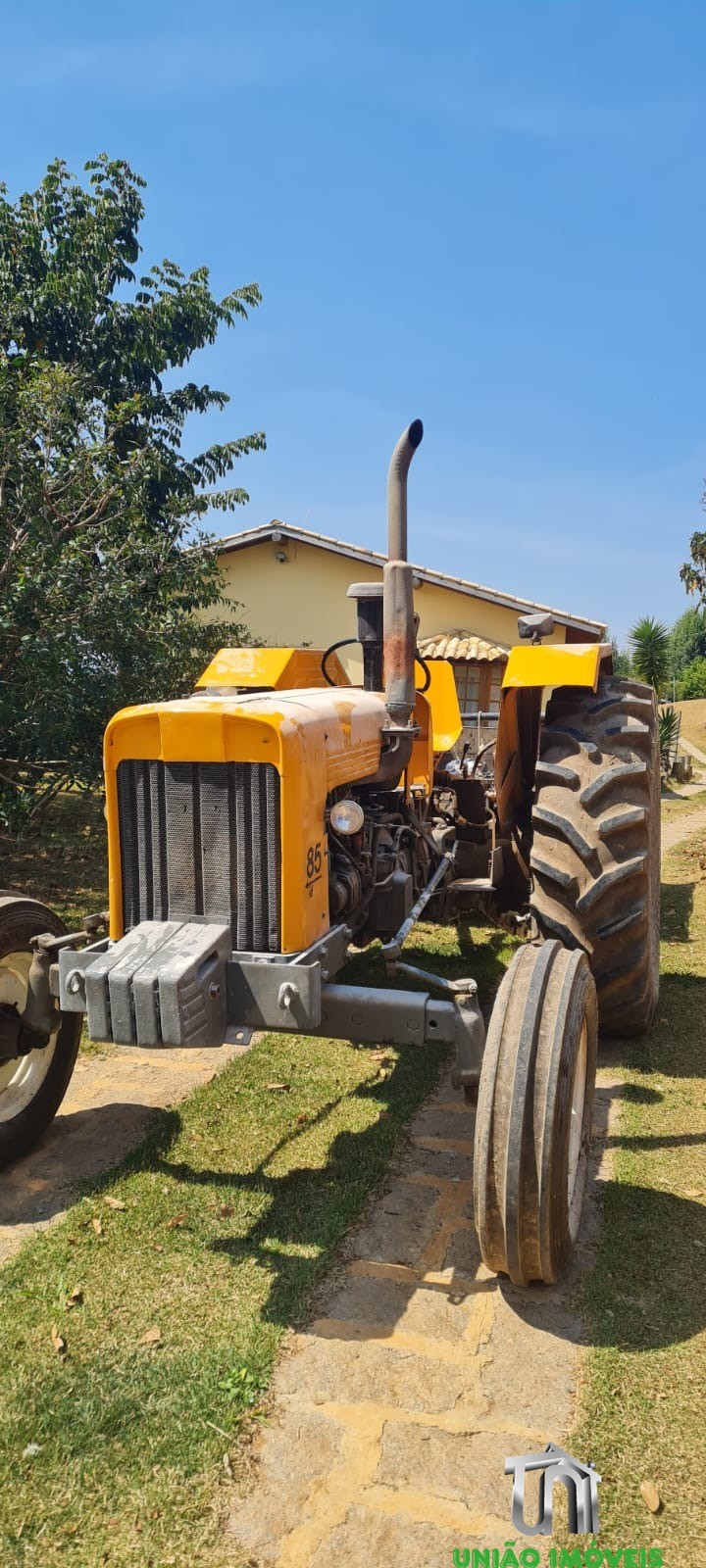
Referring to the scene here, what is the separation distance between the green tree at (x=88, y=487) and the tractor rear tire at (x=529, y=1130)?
496 cm

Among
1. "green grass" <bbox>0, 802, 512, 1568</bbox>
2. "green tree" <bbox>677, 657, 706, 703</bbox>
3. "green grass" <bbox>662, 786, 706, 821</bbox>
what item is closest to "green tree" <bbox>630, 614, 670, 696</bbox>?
"green grass" <bbox>662, 786, 706, 821</bbox>

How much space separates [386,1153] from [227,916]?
126 cm

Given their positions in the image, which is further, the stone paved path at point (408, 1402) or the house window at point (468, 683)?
the house window at point (468, 683)

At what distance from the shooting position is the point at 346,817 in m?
3.23

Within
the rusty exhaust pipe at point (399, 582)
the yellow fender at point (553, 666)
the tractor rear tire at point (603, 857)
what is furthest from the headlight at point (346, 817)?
the yellow fender at point (553, 666)

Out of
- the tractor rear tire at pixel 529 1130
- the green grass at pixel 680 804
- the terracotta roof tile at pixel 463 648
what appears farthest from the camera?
the terracotta roof tile at pixel 463 648

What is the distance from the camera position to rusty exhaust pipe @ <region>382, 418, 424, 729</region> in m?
3.55

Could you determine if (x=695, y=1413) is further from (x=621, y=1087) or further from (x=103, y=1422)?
(x=621, y=1087)

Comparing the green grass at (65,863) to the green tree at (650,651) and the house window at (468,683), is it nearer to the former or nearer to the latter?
the house window at (468,683)

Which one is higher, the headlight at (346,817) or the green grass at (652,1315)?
the headlight at (346,817)

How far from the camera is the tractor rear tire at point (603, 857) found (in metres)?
3.89

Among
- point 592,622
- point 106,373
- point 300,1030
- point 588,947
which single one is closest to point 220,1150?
point 300,1030

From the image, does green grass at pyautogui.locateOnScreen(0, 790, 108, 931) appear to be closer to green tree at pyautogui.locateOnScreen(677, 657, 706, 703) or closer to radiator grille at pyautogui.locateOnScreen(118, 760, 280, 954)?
radiator grille at pyautogui.locateOnScreen(118, 760, 280, 954)

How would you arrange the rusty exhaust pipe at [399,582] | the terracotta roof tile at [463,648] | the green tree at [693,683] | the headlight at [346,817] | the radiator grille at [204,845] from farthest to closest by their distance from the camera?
the green tree at [693,683], the terracotta roof tile at [463,648], the rusty exhaust pipe at [399,582], the headlight at [346,817], the radiator grille at [204,845]
